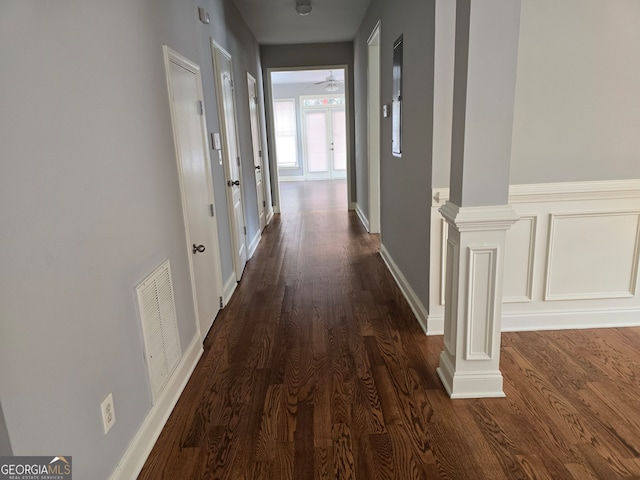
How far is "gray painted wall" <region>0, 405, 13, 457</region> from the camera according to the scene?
107cm

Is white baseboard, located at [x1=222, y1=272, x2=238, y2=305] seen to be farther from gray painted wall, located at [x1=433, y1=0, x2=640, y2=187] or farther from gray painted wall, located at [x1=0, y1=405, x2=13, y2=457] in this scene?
gray painted wall, located at [x1=0, y1=405, x2=13, y2=457]

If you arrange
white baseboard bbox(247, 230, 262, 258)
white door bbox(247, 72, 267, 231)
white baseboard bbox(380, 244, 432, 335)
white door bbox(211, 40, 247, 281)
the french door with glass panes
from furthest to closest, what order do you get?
the french door with glass panes
white door bbox(247, 72, 267, 231)
white baseboard bbox(247, 230, 262, 258)
white door bbox(211, 40, 247, 281)
white baseboard bbox(380, 244, 432, 335)

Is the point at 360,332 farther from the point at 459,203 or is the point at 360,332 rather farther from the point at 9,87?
the point at 9,87

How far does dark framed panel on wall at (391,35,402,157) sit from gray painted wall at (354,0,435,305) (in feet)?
0.32

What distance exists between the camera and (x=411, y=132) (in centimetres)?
312

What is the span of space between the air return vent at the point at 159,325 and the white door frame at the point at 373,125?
3030 mm

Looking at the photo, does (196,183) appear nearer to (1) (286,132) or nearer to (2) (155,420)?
(2) (155,420)

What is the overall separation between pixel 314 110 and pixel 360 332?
10.1 m

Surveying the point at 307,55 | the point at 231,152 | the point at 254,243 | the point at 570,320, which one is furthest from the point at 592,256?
the point at 307,55

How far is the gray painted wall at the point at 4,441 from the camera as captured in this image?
1.07 m

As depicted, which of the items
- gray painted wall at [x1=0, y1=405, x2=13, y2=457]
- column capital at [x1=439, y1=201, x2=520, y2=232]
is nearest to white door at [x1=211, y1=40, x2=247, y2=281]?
column capital at [x1=439, y1=201, x2=520, y2=232]

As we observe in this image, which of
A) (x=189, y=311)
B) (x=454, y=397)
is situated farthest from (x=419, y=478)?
(x=189, y=311)

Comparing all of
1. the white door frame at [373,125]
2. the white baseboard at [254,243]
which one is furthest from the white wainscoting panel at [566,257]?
the white baseboard at [254,243]

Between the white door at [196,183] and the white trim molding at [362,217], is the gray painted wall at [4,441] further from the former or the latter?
the white trim molding at [362,217]
